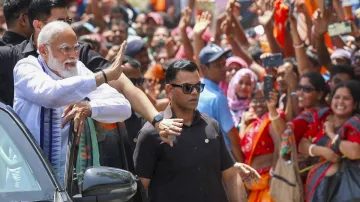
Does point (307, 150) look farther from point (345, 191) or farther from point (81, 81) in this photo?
point (81, 81)

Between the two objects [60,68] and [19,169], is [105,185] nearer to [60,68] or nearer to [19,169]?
[19,169]

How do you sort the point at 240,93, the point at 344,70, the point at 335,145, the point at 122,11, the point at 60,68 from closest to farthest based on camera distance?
1. the point at 60,68
2. the point at 335,145
3. the point at 344,70
4. the point at 240,93
5. the point at 122,11

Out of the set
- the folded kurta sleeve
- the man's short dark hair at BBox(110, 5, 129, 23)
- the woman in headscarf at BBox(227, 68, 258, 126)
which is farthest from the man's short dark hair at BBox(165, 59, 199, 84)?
the man's short dark hair at BBox(110, 5, 129, 23)

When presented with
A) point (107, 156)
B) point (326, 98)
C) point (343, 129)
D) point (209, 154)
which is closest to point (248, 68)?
point (326, 98)

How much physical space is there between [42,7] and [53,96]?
1.11 meters

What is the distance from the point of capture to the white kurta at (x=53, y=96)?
516 centimetres

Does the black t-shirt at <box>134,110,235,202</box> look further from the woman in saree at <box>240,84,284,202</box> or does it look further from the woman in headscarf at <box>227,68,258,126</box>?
the woman in headscarf at <box>227,68,258,126</box>

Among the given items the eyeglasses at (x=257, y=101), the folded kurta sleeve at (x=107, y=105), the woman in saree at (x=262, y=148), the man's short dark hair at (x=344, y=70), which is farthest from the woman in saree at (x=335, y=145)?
the folded kurta sleeve at (x=107, y=105)

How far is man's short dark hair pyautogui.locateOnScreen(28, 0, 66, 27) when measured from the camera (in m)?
6.05

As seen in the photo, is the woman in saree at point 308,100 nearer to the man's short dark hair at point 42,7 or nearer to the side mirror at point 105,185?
the man's short dark hair at point 42,7

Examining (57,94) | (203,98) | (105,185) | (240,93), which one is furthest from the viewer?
(240,93)

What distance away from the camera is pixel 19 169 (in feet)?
15.3

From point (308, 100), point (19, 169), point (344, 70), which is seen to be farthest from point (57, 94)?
point (344, 70)

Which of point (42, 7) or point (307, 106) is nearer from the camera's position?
point (42, 7)
